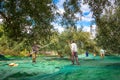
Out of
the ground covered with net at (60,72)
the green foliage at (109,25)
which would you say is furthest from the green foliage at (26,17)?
the green foliage at (109,25)

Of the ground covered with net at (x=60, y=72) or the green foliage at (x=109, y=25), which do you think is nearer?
the ground covered with net at (x=60, y=72)

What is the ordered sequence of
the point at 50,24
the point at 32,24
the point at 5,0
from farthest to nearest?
the point at 50,24, the point at 32,24, the point at 5,0

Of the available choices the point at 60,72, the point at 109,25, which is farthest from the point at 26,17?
the point at 109,25

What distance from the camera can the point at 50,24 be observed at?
11508mm

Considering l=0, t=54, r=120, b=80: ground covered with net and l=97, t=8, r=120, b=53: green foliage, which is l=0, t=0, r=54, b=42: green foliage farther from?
l=97, t=8, r=120, b=53: green foliage

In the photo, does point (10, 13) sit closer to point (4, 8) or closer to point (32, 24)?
point (4, 8)

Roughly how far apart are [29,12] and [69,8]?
1.85 meters

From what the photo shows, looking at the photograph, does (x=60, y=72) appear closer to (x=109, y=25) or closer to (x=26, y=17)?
(x=26, y=17)

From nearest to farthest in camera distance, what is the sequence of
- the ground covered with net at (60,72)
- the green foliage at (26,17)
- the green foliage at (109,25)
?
the green foliage at (26,17)
the ground covered with net at (60,72)
the green foliage at (109,25)

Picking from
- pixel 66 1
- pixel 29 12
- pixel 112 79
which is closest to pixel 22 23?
pixel 29 12

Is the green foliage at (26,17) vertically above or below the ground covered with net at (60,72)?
above

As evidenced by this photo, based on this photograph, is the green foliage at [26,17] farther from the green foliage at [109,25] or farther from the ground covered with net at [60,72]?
the green foliage at [109,25]

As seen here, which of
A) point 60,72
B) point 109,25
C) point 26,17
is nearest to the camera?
point 26,17

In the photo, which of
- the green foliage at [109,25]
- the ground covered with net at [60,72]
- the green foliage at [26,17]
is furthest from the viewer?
the green foliage at [109,25]
